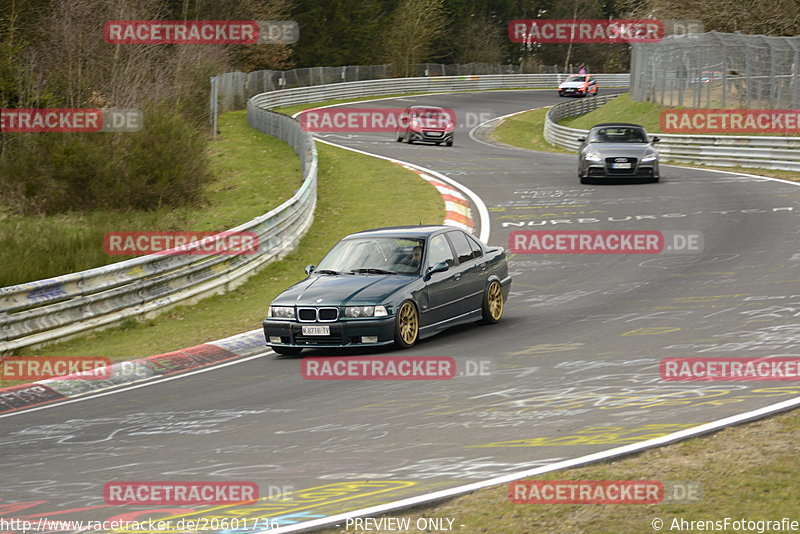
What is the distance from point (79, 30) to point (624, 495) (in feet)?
104

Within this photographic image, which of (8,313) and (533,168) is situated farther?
(533,168)

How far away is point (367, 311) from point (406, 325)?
0.53 metres

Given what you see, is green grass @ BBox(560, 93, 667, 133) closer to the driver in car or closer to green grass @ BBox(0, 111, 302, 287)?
green grass @ BBox(0, 111, 302, 287)

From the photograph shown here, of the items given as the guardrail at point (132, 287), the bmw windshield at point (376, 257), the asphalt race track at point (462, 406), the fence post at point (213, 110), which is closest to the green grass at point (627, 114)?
the fence post at point (213, 110)

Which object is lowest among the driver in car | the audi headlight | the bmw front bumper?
the bmw front bumper

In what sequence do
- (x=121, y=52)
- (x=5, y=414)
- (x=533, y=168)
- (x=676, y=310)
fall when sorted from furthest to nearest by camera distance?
1. (x=121, y=52)
2. (x=533, y=168)
3. (x=676, y=310)
4. (x=5, y=414)

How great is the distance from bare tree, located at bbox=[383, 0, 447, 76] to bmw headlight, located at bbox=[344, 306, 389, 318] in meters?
70.4

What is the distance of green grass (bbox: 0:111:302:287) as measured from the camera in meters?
17.0

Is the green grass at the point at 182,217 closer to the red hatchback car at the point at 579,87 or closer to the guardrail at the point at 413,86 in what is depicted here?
the guardrail at the point at 413,86

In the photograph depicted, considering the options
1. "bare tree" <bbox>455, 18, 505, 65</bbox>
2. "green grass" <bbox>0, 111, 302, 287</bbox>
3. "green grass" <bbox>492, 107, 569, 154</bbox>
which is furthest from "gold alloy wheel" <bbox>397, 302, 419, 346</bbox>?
"bare tree" <bbox>455, 18, 505, 65</bbox>

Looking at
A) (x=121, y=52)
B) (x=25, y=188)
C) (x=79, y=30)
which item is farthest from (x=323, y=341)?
(x=121, y=52)

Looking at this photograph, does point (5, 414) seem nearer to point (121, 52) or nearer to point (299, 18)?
point (121, 52)

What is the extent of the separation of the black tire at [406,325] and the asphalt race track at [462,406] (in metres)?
0.19

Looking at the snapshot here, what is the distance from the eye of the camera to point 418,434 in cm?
819
